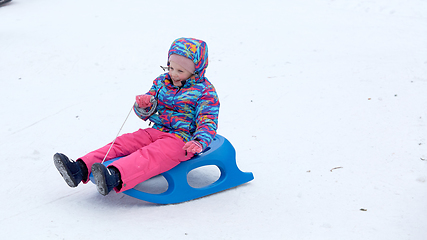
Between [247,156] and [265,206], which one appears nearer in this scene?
[265,206]

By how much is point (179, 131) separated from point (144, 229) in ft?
2.01

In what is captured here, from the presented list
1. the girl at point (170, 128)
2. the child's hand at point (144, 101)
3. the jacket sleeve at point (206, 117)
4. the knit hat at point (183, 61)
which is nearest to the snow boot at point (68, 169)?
the girl at point (170, 128)

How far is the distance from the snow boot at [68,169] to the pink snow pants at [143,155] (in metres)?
0.08

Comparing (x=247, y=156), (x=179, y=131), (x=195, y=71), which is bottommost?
(x=247, y=156)

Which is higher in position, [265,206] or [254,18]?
[254,18]

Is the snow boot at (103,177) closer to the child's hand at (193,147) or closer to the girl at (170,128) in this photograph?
the girl at (170,128)

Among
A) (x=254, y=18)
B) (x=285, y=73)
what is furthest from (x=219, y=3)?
(x=285, y=73)

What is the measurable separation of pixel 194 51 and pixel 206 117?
1.23 feet

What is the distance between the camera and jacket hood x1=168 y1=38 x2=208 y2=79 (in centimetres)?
226

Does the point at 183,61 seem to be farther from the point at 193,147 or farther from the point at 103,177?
the point at 103,177

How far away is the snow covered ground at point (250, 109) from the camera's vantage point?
6.94 feet

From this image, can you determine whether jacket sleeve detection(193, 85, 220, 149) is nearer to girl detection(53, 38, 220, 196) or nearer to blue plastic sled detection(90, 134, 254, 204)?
girl detection(53, 38, 220, 196)

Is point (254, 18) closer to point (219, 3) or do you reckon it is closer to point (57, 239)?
point (219, 3)

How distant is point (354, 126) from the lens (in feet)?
10.9
